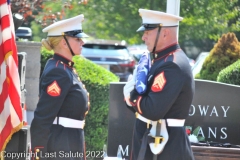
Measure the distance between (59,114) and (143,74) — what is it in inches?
30.5

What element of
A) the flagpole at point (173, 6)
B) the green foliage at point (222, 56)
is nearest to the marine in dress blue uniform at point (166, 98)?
the flagpole at point (173, 6)

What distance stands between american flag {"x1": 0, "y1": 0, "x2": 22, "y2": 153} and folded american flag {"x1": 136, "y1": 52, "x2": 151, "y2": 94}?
35.2 inches

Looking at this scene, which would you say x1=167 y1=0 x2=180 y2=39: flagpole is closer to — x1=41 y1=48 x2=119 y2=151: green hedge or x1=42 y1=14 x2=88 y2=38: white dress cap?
x1=41 y1=48 x2=119 y2=151: green hedge

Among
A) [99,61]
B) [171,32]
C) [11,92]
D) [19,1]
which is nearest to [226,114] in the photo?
[171,32]

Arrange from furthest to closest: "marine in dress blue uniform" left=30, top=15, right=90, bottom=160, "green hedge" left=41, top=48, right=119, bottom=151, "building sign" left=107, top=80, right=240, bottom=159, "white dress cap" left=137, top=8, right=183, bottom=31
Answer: "green hedge" left=41, top=48, right=119, bottom=151 < "building sign" left=107, top=80, right=240, bottom=159 < "marine in dress blue uniform" left=30, top=15, right=90, bottom=160 < "white dress cap" left=137, top=8, right=183, bottom=31

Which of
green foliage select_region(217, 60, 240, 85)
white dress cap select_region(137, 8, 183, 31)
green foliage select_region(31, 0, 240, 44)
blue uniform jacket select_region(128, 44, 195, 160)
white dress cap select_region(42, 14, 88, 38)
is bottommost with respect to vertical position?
green foliage select_region(31, 0, 240, 44)

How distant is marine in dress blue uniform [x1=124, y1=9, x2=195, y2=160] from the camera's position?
4.47m

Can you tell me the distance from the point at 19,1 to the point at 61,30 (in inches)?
202

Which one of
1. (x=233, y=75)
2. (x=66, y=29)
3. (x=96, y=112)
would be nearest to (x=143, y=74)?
(x=66, y=29)

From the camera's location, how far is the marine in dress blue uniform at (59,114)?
4.80 m

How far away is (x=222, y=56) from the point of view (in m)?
10.5

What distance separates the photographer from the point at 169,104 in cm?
446

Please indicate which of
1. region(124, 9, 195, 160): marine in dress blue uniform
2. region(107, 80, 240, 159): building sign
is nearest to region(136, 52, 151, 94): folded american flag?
region(124, 9, 195, 160): marine in dress blue uniform

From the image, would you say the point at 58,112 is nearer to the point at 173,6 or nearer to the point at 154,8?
the point at 173,6
